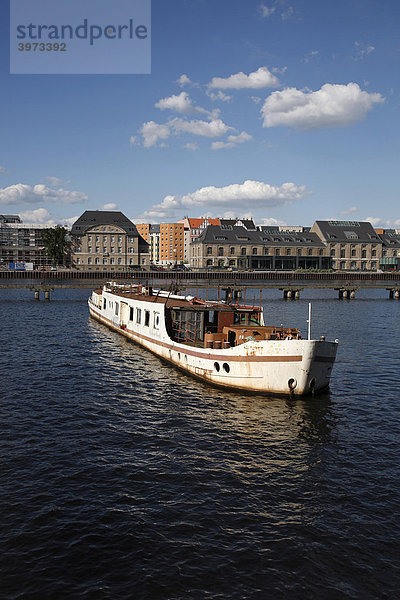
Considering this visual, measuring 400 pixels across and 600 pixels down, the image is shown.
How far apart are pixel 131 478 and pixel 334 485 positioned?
758 cm

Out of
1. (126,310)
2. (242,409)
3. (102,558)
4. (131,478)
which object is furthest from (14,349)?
(102,558)

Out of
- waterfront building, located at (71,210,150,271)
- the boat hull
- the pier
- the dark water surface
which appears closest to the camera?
the dark water surface

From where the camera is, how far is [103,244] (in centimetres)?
18650

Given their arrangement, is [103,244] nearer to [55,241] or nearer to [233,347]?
[55,241]

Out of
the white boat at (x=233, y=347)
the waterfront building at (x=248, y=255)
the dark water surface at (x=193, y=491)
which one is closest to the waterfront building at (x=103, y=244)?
the waterfront building at (x=248, y=255)

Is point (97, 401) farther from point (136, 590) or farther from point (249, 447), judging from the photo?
point (136, 590)

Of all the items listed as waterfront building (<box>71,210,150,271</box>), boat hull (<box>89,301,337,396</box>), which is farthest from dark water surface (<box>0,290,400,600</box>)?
waterfront building (<box>71,210,150,271</box>)

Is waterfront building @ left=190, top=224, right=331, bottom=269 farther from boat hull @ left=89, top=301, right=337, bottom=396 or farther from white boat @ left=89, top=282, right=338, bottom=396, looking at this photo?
boat hull @ left=89, top=301, right=337, bottom=396

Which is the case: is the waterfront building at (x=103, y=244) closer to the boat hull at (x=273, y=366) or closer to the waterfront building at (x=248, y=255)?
the waterfront building at (x=248, y=255)

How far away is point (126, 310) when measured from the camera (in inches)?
1962

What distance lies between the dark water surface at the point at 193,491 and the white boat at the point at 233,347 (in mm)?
1163

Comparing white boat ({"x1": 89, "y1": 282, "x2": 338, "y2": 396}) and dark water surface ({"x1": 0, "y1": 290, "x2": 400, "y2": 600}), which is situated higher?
white boat ({"x1": 89, "y1": 282, "x2": 338, "y2": 396})

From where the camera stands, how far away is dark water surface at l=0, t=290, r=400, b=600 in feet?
42.0

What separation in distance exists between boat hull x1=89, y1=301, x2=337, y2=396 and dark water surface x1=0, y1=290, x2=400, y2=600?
85 cm
